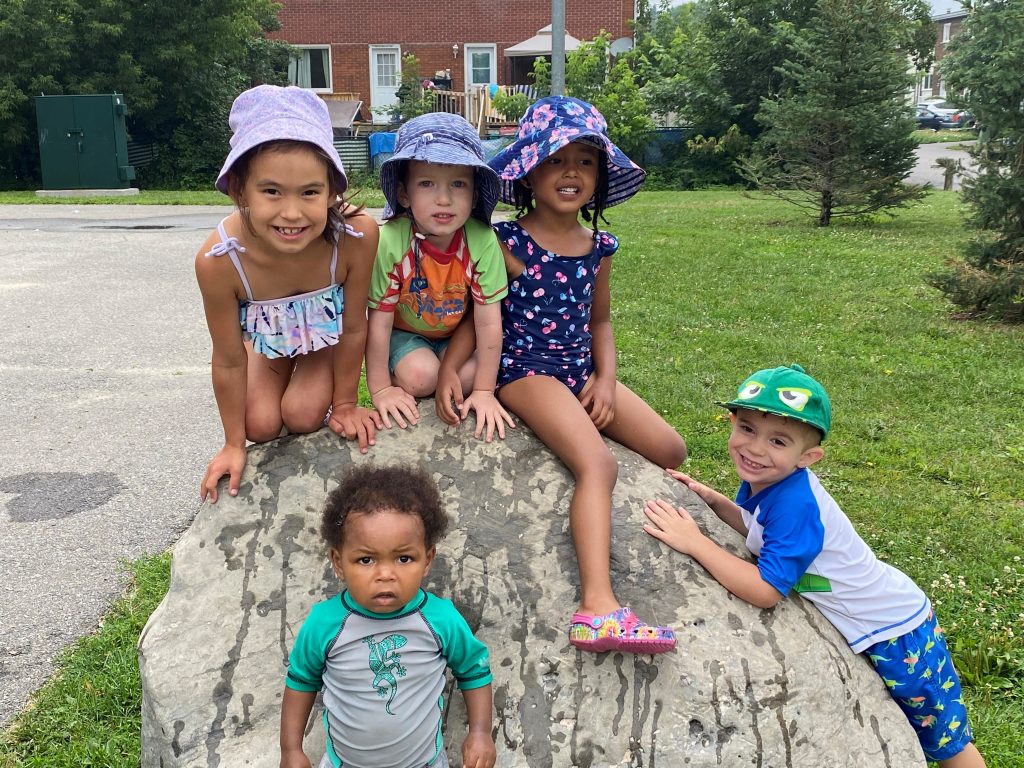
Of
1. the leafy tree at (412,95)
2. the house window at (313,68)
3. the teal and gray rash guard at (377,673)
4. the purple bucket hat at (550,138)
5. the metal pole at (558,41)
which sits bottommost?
the teal and gray rash guard at (377,673)

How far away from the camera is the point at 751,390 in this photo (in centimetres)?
290

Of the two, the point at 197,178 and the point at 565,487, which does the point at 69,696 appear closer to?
the point at 565,487

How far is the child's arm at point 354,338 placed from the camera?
3.27 m

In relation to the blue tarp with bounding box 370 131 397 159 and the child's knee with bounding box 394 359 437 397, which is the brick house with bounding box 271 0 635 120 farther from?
the child's knee with bounding box 394 359 437 397

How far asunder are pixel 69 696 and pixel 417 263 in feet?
6.74

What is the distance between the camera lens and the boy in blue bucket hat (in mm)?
3273

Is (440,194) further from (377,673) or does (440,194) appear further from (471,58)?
(471,58)

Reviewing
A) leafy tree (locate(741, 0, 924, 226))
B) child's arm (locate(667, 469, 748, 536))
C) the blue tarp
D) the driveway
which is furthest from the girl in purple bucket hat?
the blue tarp

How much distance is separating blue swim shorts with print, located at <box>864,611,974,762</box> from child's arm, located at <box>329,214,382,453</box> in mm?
1757

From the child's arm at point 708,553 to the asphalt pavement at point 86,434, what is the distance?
245 centimetres

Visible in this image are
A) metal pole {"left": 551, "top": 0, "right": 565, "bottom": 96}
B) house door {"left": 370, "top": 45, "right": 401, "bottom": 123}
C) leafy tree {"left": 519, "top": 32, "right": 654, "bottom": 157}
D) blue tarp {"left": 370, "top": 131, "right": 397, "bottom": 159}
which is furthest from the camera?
house door {"left": 370, "top": 45, "right": 401, "bottom": 123}

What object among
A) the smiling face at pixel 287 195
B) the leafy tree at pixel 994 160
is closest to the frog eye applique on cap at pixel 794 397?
the smiling face at pixel 287 195

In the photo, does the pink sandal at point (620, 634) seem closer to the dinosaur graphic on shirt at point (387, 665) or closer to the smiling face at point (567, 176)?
the dinosaur graphic on shirt at point (387, 665)

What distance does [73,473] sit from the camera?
5617 millimetres
